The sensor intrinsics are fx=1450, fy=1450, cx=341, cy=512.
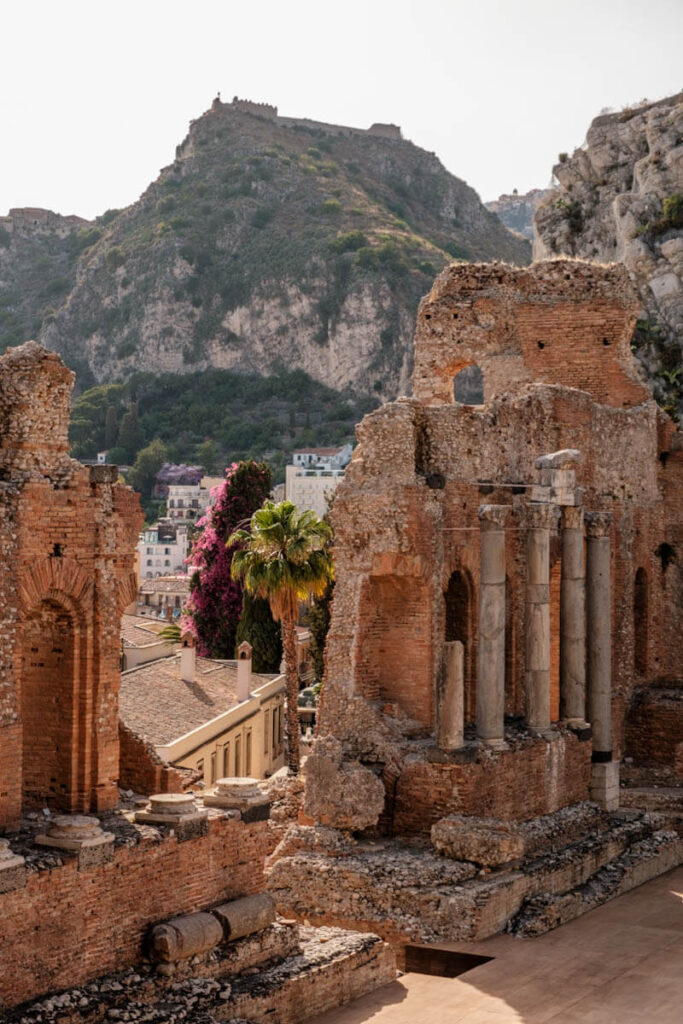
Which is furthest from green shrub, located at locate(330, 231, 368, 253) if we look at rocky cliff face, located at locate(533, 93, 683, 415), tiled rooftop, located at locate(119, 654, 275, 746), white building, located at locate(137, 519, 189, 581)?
tiled rooftop, located at locate(119, 654, 275, 746)

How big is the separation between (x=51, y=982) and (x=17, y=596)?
397 centimetres

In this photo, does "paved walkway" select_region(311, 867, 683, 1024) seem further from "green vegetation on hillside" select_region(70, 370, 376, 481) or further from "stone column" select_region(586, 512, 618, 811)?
"green vegetation on hillside" select_region(70, 370, 376, 481)

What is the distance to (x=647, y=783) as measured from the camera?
97.8ft

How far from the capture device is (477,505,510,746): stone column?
2362cm

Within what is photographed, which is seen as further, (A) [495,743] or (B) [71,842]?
(A) [495,743]

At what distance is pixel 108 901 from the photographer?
15.0 meters

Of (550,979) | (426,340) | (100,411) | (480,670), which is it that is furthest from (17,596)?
(100,411)

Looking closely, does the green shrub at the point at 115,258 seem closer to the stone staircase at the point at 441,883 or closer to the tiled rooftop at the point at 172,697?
the tiled rooftop at the point at 172,697

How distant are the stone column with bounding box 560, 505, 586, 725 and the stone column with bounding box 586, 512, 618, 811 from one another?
845mm

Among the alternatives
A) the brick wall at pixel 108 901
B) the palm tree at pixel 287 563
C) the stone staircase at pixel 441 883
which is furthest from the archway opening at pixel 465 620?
the brick wall at pixel 108 901

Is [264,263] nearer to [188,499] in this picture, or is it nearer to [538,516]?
[188,499]

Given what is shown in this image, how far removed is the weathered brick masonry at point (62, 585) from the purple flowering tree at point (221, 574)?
34.0 meters

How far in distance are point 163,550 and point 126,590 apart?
92172 mm

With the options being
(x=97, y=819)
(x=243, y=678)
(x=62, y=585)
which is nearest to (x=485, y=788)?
(x=97, y=819)
